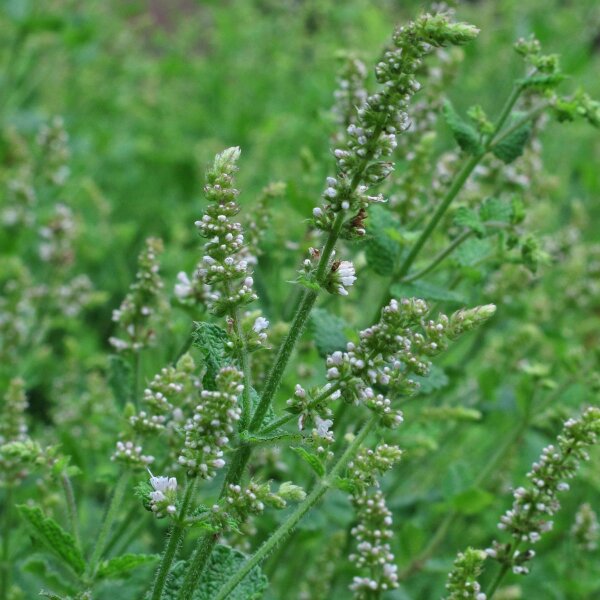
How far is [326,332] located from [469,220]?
0.46 metres

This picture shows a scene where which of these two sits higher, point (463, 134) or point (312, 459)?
point (463, 134)

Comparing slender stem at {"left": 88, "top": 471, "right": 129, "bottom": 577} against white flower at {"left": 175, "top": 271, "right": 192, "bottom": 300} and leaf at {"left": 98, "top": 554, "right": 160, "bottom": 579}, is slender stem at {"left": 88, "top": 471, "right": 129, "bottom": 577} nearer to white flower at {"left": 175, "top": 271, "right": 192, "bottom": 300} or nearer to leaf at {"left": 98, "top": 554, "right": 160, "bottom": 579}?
leaf at {"left": 98, "top": 554, "right": 160, "bottom": 579}

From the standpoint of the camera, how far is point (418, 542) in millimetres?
3186

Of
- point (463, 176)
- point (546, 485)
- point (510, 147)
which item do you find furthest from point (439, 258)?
point (546, 485)

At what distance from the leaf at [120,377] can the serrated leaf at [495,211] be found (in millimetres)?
1052

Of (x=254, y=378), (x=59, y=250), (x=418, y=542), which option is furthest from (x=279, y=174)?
(x=254, y=378)

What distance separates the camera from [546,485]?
2.01 m

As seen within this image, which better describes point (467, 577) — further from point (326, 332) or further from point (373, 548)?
point (326, 332)

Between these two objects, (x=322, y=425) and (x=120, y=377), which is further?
(x=120, y=377)

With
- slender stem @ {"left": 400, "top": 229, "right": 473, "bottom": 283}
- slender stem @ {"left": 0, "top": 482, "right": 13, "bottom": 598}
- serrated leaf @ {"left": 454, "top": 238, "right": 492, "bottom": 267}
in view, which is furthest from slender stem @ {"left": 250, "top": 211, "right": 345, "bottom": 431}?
slender stem @ {"left": 0, "top": 482, "right": 13, "bottom": 598}

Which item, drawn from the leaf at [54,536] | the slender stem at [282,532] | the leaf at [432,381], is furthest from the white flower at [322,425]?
the leaf at [432,381]

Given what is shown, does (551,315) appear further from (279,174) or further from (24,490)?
(24,490)

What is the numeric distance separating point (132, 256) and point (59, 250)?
1593 mm

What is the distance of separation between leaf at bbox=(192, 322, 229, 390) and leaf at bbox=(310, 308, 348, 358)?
2.01ft
